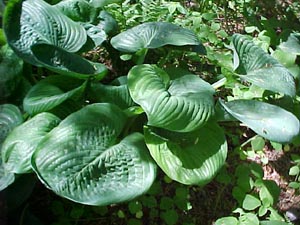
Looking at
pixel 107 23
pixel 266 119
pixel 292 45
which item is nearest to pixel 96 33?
pixel 107 23

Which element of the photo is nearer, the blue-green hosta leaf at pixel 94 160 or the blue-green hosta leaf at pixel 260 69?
the blue-green hosta leaf at pixel 94 160

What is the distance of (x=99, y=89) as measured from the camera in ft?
5.89

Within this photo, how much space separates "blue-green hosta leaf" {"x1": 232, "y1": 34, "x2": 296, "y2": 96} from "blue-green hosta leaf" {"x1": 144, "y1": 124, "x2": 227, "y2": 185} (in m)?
0.23

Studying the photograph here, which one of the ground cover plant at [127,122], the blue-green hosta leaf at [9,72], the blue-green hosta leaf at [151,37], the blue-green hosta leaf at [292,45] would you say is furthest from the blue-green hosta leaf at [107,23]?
the blue-green hosta leaf at [292,45]

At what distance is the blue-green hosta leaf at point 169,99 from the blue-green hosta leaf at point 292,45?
0.55 meters

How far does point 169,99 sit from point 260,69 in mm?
425

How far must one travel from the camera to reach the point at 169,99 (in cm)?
165

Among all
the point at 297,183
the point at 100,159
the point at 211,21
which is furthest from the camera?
the point at 211,21

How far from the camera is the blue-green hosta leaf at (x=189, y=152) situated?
5.44 feet

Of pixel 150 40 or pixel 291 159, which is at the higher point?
pixel 150 40

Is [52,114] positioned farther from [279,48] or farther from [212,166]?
[279,48]

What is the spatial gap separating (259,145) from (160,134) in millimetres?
464

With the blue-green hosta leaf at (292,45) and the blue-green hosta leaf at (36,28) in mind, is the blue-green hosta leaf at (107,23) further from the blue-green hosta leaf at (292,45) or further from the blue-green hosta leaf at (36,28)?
the blue-green hosta leaf at (292,45)

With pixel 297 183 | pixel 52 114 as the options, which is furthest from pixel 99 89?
pixel 297 183
